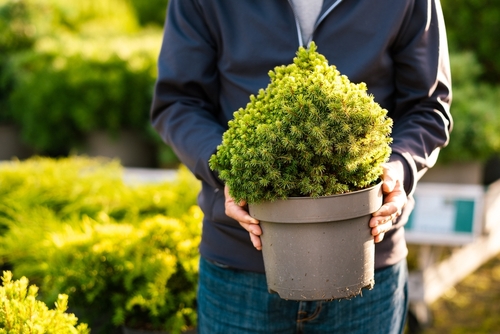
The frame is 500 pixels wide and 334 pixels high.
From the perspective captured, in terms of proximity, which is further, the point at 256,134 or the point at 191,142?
the point at 191,142

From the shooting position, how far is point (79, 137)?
5.77m

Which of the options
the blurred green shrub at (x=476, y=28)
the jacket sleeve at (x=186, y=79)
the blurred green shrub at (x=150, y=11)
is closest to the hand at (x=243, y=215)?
the jacket sleeve at (x=186, y=79)

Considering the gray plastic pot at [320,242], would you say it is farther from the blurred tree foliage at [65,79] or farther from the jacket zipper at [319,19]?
the blurred tree foliage at [65,79]

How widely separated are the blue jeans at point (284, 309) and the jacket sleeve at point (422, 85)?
34 centimetres

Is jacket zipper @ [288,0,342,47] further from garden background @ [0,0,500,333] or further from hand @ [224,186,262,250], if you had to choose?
garden background @ [0,0,500,333]

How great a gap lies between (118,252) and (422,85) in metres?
1.38

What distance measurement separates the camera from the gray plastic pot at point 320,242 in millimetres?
1292

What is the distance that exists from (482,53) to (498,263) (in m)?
1.73

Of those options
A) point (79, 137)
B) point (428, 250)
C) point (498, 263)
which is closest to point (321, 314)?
point (428, 250)

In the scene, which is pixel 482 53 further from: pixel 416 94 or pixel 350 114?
pixel 350 114

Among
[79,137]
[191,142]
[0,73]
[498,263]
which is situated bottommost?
[498,263]

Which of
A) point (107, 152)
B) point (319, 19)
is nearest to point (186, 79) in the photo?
point (319, 19)

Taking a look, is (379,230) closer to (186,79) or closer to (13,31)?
(186,79)

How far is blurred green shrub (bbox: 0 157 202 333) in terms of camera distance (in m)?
2.34
